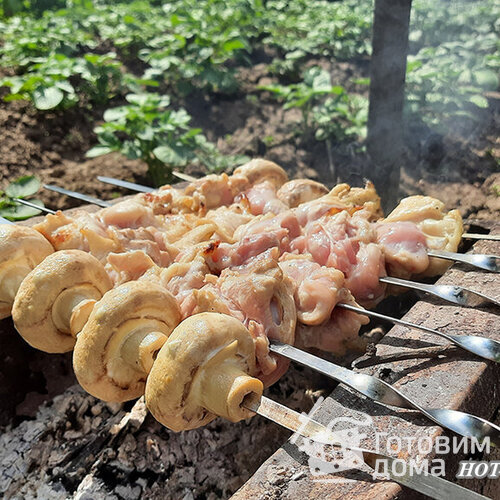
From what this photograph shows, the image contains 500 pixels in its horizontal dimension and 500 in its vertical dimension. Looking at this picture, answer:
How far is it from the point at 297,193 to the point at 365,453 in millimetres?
1840

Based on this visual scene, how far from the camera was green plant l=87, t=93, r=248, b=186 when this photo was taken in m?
5.52

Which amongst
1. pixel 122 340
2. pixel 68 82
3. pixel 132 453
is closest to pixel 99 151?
pixel 68 82

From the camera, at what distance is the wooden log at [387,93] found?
12.1 ft

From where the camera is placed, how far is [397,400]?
70.9 inches

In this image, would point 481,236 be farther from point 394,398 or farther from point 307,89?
point 307,89

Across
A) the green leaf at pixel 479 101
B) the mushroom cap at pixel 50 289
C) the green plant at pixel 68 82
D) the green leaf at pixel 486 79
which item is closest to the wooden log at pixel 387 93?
the green leaf at pixel 479 101

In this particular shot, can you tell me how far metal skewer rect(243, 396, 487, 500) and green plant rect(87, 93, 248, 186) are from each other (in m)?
3.96

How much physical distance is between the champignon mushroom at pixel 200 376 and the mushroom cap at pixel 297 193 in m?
1.43

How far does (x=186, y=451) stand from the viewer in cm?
273

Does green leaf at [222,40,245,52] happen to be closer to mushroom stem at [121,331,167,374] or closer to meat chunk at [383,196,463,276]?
meat chunk at [383,196,463,276]

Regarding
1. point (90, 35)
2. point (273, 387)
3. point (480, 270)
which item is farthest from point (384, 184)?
point (90, 35)

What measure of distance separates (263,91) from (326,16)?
250 cm

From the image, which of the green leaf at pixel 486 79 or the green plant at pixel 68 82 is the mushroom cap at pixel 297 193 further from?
the green leaf at pixel 486 79

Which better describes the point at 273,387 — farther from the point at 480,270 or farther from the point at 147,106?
the point at 147,106
